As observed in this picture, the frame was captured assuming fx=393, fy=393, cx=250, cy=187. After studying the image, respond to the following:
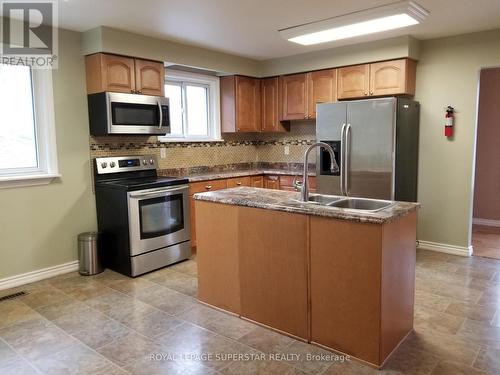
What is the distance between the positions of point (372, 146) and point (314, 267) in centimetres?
212

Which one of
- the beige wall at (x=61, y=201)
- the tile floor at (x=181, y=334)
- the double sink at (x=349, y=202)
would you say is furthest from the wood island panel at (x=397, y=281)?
the beige wall at (x=61, y=201)

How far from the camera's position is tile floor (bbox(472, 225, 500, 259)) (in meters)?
4.43

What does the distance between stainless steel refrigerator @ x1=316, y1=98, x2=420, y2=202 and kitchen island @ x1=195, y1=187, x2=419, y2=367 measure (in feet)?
5.25

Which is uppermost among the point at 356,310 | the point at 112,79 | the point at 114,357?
the point at 112,79

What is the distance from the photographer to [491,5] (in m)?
3.31

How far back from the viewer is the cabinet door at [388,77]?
4344mm

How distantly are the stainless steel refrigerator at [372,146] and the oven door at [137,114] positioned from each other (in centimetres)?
177

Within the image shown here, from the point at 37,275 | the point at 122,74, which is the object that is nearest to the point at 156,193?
the point at 122,74

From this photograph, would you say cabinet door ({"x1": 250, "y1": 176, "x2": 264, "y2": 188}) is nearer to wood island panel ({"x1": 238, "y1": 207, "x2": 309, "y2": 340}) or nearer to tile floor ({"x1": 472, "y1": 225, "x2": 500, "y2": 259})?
wood island panel ({"x1": 238, "y1": 207, "x2": 309, "y2": 340})

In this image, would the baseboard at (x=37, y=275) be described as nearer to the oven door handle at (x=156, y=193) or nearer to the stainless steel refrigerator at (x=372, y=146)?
the oven door handle at (x=156, y=193)

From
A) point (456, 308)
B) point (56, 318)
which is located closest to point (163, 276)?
point (56, 318)

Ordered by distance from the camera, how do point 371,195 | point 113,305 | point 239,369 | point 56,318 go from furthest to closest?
point 371,195
point 113,305
point 56,318
point 239,369

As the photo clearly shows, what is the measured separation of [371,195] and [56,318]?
10.4ft

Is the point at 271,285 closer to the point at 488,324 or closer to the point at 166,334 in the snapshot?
the point at 166,334
